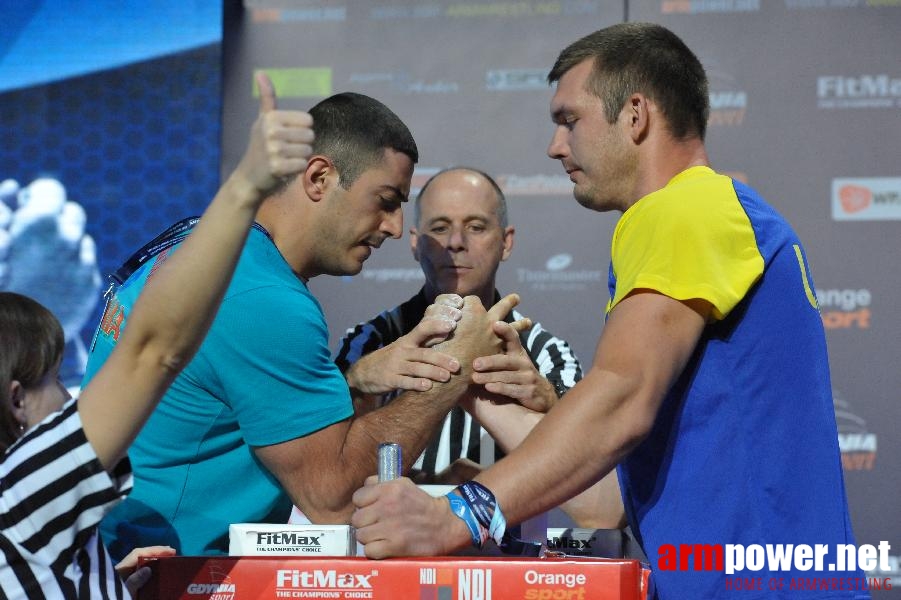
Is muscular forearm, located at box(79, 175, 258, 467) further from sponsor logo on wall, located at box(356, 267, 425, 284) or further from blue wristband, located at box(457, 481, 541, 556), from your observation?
sponsor logo on wall, located at box(356, 267, 425, 284)

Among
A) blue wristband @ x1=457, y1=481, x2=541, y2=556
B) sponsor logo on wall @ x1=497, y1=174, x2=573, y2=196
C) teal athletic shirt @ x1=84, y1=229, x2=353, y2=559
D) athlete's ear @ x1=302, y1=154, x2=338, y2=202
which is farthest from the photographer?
sponsor logo on wall @ x1=497, y1=174, x2=573, y2=196

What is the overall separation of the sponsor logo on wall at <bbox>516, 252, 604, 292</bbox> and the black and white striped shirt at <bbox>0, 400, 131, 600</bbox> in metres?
3.46

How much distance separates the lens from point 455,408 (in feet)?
10.4

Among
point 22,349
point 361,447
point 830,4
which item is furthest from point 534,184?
point 22,349

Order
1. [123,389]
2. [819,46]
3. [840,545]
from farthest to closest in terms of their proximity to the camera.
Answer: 1. [819,46]
2. [840,545]
3. [123,389]

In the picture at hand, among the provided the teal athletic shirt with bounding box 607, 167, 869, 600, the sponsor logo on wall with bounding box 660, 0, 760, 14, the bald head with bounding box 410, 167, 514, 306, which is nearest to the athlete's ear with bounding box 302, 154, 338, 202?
the teal athletic shirt with bounding box 607, 167, 869, 600

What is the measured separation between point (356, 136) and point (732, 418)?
1137mm

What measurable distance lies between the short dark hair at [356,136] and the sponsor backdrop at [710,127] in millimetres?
2228

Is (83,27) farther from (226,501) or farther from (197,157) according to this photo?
(226,501)

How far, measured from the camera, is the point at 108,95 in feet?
15.7

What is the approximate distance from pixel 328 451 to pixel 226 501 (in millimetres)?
203

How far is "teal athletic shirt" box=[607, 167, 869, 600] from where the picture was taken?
1470mm

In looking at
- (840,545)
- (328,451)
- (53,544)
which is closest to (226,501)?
(328,451)

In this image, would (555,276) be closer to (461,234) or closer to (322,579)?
(461,234)
